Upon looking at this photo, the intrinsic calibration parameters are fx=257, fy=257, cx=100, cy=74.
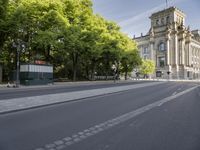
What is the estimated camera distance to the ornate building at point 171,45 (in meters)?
109

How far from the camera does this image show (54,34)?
3453cm

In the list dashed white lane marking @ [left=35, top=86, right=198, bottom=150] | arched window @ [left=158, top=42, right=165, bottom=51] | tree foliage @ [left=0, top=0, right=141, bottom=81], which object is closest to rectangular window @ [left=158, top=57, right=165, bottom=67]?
arched window @ [left=158, top=42, right=165, bottom=51]

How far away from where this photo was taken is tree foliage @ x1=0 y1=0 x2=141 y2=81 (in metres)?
33.2

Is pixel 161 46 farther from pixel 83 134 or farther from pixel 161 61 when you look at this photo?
pixel 83 134

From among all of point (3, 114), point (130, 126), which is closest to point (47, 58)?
point (3, 114)

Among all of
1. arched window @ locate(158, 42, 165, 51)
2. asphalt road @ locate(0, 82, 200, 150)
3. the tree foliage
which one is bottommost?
asphalt road @ locate(0, 82, 200, 150)

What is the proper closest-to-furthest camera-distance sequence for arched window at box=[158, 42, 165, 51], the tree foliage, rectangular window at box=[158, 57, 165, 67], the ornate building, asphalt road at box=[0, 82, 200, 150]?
asphalt road at box=[0, 82, 200, 150], the tree foliage, the ornate building, rectangular window at box=[158, 57, 165, 67], arched window at box=[158, 42, 165, 51]

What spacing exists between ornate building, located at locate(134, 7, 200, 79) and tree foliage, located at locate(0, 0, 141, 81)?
63.6 meters

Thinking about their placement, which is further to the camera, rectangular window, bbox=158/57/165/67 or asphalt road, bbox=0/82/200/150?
rectangular window, bbox=158/57/165/67

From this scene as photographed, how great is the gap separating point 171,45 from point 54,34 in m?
85.5

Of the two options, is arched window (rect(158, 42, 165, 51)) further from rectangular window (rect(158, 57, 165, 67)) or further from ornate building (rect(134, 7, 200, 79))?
rectangular window (rect(158, 57, 165, 67))

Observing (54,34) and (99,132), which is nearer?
(99,132)

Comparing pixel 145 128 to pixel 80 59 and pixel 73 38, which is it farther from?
pixel 80 59

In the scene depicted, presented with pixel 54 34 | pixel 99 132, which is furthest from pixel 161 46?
pixel 99 132
